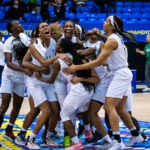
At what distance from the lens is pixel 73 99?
17.1 feet

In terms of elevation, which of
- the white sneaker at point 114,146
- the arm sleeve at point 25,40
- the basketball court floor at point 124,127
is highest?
the arm sleeve at point 25,40

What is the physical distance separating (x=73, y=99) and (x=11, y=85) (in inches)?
52.9

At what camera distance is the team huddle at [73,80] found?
5.23 m

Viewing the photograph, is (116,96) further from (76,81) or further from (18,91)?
(18,91)

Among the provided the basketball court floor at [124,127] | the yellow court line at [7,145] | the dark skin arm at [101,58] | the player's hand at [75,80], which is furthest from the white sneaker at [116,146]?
the yellow court line at [7,145]

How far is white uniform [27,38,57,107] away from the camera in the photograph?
5503 millimetres

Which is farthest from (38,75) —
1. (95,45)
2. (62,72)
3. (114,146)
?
(114,146)

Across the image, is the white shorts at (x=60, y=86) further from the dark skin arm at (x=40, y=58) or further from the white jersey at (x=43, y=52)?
the dark skin arm at (x=40, y=58)

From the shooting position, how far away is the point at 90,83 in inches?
210

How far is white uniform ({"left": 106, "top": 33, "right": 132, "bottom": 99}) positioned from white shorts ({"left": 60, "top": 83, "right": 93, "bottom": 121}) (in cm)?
32

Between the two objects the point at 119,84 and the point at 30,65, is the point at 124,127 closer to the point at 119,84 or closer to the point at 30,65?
the point at 119,84

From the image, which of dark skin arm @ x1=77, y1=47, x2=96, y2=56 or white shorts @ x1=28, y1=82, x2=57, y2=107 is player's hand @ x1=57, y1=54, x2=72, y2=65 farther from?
white shorts @ x1=28, y1=82, x2=57, y2=107

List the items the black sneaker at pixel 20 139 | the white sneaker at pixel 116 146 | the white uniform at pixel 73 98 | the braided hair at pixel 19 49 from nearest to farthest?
the white sneaker at pixel 116 146
the white uniform at pixel 73 98
the black sneaker at pixel 20 139
the braided hair at pixel 19 49

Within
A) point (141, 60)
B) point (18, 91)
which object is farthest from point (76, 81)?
point (141, 60)
